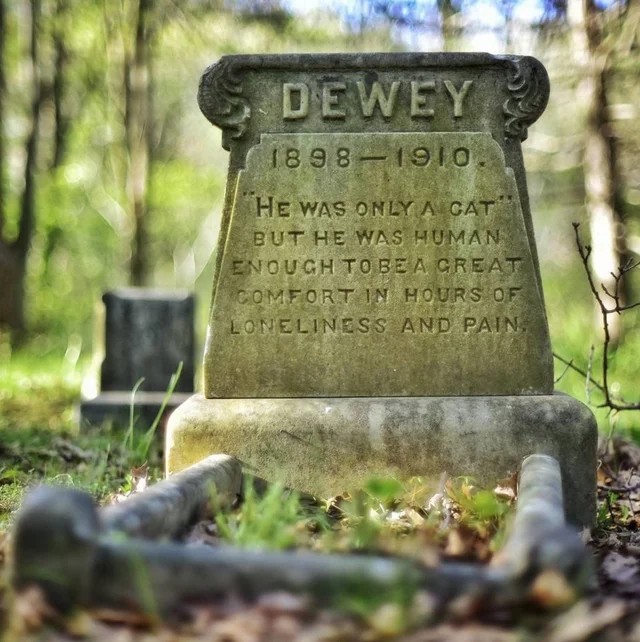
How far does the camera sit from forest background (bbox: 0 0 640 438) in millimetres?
9711

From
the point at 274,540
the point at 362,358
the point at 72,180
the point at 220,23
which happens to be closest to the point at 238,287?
the point at 362,358

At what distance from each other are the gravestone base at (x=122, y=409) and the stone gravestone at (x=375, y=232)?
123 inches

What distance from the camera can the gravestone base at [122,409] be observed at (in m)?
6.93

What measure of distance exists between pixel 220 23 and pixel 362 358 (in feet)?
38.5

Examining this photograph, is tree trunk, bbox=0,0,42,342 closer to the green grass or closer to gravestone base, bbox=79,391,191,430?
the green grass

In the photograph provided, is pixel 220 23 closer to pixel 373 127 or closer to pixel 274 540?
pixel 373 127

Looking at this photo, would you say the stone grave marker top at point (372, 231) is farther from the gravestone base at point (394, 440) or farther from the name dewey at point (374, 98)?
the gravestone base at point (394, 440)

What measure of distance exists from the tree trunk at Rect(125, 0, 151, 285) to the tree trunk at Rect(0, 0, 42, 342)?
4.83ft

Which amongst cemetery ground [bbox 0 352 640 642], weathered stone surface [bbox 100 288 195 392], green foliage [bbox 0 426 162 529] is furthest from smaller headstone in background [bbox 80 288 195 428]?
cemetery ground [bbox 0 352 640 642]

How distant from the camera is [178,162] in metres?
20.8

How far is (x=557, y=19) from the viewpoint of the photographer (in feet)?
33.1

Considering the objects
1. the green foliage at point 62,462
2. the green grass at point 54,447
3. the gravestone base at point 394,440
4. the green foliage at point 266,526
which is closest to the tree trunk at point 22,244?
the green grass at point 54,447

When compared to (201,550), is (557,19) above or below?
above

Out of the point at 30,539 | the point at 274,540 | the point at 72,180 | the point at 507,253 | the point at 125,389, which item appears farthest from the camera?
the point at 72,180
